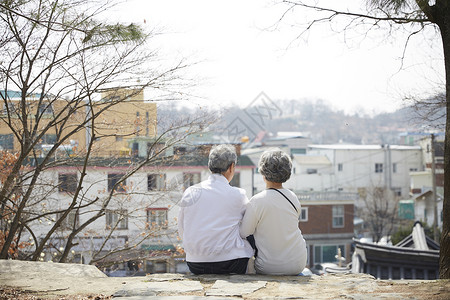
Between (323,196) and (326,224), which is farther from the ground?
(323,196)

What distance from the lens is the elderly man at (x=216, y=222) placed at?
3.39 metres

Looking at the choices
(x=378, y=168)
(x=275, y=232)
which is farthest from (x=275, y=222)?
(x=378, y=168)

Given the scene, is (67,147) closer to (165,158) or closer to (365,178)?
(165,158)

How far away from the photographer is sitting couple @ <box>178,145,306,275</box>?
3.38 meters

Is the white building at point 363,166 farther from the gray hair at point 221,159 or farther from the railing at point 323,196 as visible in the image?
the gray hair at point 221,159

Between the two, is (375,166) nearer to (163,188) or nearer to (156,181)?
(156,181)

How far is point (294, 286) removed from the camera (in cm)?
308

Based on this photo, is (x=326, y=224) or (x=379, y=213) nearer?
(x=326, y=224)

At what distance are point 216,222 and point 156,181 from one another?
205 inches

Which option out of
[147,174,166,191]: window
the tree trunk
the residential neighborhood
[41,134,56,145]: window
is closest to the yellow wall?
the residential neighborhood

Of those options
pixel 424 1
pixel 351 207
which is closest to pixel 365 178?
pixel 351 207

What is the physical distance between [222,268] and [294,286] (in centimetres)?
60

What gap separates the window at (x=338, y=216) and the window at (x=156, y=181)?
1724 cm

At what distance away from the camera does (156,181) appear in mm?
8477
